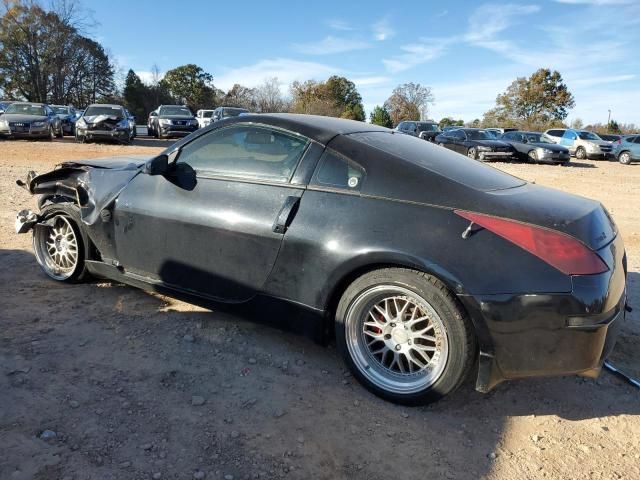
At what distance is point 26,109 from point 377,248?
20799 mm

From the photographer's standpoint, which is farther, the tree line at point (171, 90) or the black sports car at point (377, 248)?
the tree line at point (171, 90)

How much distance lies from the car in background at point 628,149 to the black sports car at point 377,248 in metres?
24.0

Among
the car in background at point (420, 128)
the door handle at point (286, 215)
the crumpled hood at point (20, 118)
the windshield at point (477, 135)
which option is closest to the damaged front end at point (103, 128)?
the crumpled hood at point (20, 118)

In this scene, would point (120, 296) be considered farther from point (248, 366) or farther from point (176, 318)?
point (248, 366)

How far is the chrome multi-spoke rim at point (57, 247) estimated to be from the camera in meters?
4.07

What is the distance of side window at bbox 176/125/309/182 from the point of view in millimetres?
3068

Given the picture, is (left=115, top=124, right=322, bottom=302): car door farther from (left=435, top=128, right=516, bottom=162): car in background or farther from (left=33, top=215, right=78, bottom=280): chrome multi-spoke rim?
(left=435, top=128, right=516, bottom=162): car in background

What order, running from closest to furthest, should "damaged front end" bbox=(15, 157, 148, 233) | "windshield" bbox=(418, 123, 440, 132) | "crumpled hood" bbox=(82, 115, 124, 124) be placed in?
"damaged front end" bbox=(15, 157, 148, 233)
"crumpled hood" bbox=(82, 115, 124, 124)
"windshield" bbox=(418, 123, 440, 132)

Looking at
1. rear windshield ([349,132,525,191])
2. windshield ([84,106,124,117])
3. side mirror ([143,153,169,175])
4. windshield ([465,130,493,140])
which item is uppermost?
windshield ([84,106,124,117])

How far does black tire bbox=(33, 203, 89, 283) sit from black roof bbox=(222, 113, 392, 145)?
1.58 m

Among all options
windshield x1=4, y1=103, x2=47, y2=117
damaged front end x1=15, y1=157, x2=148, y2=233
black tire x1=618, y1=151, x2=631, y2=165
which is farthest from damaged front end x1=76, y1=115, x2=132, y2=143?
black tire x1=618, y1=151, x2=631, y2=165

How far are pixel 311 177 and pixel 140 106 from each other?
5487 centimetres

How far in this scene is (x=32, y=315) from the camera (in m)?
3.54

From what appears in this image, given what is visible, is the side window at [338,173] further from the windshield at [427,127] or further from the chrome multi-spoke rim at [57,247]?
the windshield at [427,127]
